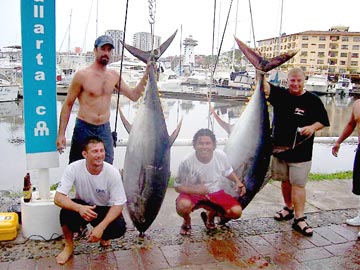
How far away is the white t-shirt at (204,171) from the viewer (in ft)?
9.71

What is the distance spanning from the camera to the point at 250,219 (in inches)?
132

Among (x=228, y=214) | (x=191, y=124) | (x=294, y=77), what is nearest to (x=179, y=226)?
(x=228, y=214)

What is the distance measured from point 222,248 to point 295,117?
1299mm

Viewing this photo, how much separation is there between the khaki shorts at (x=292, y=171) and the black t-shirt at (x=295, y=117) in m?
0.05

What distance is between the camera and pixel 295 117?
10.3 feet

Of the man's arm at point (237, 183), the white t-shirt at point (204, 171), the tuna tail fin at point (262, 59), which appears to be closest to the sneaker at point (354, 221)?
the man's arm at point (237, 183)

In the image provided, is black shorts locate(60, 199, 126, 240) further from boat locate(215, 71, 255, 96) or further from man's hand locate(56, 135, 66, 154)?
boat locate(215, 71, 255, 96)

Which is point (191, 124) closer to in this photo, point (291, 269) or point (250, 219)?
point (250, 219)

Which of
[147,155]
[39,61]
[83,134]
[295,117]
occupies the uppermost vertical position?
[39,61]

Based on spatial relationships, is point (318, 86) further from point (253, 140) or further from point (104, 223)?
point (104, 223)

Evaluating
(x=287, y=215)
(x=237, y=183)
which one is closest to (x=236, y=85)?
(x=287, y=215)

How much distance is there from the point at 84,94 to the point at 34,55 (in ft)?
1.48

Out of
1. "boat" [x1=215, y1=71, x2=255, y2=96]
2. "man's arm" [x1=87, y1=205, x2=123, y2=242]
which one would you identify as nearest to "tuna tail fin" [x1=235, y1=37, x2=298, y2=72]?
"man's arm" [x1=87, y1=205, x2=123, y2=242]

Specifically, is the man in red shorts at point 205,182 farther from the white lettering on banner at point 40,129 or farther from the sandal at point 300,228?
the white lettering on banner at point 40,129
